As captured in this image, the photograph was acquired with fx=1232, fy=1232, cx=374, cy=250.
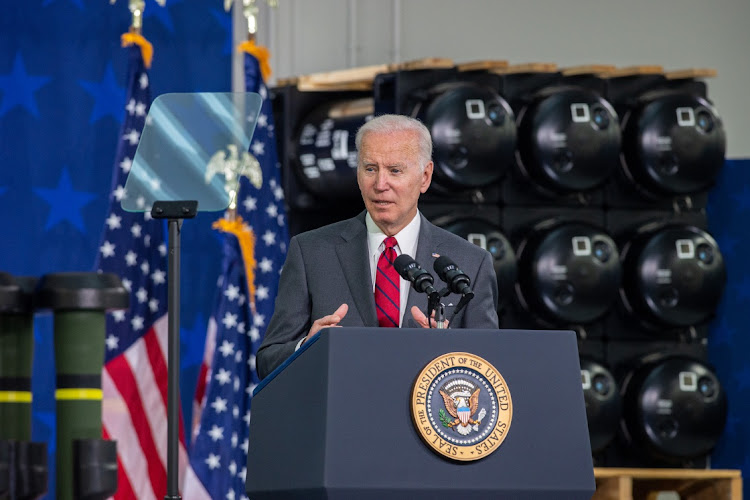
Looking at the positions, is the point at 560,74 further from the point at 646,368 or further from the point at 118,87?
the point at 118,87

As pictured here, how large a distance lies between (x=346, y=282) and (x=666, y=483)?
3.76 m

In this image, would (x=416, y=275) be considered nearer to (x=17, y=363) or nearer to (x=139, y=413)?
(x=17, y=363)

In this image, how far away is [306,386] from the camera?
6.13 ft

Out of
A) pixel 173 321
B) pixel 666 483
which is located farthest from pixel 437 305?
pixel 666 483

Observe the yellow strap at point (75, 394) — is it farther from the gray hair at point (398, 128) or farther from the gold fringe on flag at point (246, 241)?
the gold fringe on flag at point (246, 241)

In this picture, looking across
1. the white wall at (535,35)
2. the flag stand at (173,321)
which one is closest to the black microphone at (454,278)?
the flag stand at (173,321)

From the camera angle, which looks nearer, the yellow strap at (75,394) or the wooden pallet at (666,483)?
the yellow strap at (75,394)

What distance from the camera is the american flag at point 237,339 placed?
479 cm

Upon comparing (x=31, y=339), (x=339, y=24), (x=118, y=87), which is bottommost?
(x=31, y=339)

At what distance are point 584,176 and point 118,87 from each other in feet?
6.85

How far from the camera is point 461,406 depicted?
1.83 meters

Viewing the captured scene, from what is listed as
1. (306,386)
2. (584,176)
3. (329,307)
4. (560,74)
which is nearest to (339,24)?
(560,74)

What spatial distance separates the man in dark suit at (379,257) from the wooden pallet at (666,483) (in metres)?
3.00

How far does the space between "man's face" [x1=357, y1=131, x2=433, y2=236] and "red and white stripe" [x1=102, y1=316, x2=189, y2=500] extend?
8.16 ft
